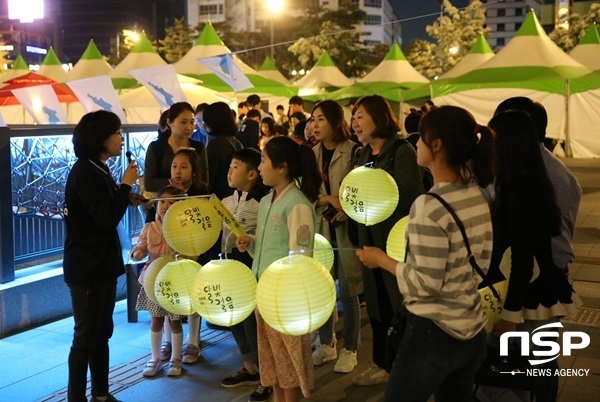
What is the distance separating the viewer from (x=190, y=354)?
5172 millimetres

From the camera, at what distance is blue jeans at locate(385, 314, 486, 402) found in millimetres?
2633

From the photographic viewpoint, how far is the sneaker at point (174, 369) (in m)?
4.87

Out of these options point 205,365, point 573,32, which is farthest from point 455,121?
point 573,32

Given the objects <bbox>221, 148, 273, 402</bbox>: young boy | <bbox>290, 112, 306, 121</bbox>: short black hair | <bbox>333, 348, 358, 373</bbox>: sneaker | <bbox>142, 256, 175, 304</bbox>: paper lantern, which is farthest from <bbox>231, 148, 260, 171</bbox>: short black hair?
<bbox>290, 112, 306, 121</bbox>: short black hair

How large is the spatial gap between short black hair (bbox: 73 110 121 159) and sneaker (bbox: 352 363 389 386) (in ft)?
7.60

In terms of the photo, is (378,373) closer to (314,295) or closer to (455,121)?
(314,295)

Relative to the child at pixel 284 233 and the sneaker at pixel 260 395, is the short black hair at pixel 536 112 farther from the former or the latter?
the sneaker at pixel 260 395

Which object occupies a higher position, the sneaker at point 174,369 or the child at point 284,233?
the child at point 284,233

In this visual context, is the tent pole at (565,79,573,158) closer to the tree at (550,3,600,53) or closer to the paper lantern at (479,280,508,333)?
the tree at (550,3,600,53)

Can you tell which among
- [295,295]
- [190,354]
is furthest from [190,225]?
[190,354]

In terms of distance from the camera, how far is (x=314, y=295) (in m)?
3.23

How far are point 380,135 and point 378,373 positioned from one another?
5.45ft

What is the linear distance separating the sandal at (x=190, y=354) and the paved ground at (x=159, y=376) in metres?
0.06

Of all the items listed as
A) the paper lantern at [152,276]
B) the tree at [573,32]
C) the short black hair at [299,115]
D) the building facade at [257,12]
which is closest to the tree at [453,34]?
the tree at [573,32]
